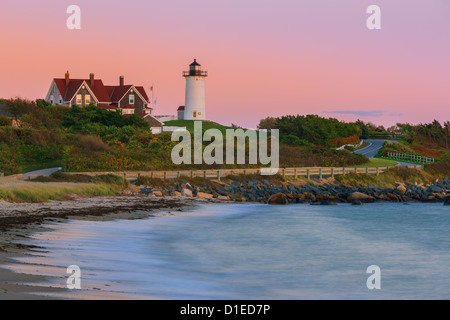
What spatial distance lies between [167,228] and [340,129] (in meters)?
60.4

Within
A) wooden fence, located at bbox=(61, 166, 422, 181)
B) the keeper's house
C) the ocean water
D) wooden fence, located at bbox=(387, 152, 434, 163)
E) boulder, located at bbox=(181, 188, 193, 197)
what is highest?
the keeper's house

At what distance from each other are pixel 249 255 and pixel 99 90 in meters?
64.1

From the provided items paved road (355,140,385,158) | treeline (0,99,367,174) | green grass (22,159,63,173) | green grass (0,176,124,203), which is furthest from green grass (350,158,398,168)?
green grass (0,176,124,203)

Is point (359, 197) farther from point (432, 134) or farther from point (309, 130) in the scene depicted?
point (432, 134)

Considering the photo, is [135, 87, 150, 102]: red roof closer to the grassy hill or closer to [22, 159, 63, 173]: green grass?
the grassy hill

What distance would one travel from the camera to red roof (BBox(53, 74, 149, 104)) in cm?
7718

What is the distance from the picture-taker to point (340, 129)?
8056 centimetres

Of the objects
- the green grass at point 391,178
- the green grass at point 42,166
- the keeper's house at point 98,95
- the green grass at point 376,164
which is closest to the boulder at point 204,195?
the green grass at point 42,166

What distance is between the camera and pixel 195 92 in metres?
85.5

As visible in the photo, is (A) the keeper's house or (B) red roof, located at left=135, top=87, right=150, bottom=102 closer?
(A) the keeper's house

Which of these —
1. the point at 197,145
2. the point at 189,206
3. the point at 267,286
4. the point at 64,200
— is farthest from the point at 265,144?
the point at 267,286

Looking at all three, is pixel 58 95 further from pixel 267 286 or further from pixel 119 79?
pixel 267 286

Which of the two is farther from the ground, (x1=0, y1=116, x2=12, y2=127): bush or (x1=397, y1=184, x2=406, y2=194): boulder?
(x1=0, y1=116, x2=12, y2=127): bush

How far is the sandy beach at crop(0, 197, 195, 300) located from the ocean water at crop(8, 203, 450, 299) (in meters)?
0.53
